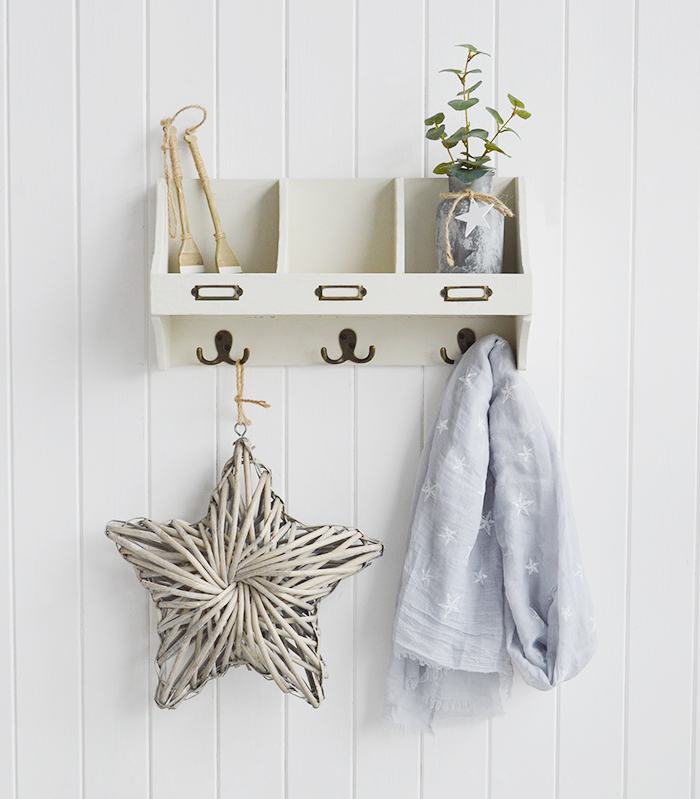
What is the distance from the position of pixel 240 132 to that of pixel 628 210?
22.0 inches

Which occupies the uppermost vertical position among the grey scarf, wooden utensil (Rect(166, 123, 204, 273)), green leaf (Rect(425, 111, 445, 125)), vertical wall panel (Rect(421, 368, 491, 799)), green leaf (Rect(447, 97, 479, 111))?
green leaf (Rect(447, 97, 479, 111))

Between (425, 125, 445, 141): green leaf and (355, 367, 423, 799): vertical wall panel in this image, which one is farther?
(355, 367, 423, 799): vertical wall panel

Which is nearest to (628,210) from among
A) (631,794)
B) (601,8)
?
(601,8)

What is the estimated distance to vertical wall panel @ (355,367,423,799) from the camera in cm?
96

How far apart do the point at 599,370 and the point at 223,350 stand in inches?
21.1

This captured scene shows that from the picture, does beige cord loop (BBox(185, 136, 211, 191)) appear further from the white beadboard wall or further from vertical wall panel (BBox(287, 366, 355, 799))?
vertical wall panel (BBox(287, 366, 355, 799))

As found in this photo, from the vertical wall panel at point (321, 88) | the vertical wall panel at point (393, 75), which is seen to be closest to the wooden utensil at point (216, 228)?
the vertical wall panel at point (321, 88)

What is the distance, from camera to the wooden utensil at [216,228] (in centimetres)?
89

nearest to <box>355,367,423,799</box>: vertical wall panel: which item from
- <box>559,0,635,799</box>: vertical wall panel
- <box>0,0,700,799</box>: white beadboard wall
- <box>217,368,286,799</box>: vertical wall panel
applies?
<box>0,0,700,799</box>: white beadboard wall

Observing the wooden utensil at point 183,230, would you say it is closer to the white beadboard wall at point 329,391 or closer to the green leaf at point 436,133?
the white beadboard wall at point 329,391

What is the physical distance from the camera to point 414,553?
0.91m

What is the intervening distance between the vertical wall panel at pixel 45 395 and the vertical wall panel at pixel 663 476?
80 cm

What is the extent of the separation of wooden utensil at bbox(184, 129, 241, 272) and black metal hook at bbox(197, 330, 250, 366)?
0.09 metres

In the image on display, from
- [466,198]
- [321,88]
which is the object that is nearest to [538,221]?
[466,198]
